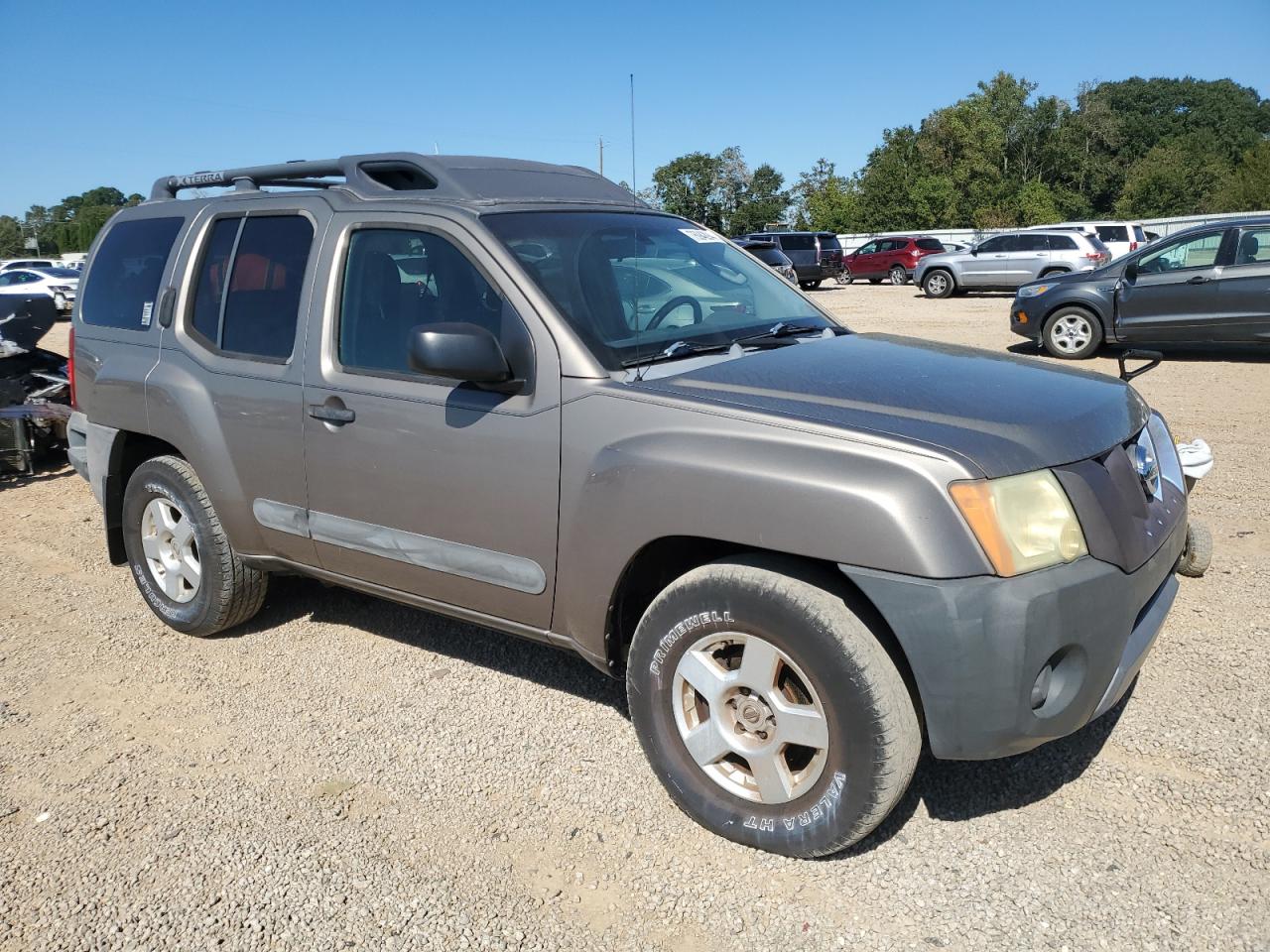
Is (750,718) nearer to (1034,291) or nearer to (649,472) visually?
(649,472)

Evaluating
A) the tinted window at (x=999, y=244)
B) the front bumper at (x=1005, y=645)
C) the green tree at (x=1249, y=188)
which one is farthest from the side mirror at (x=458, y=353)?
the green tree at (x=1249, y=188)

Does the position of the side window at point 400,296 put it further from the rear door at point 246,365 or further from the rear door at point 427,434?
the rear door at point 246,365

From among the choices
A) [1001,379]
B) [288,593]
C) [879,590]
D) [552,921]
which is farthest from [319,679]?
[1001,379]

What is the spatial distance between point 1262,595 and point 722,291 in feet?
9.62

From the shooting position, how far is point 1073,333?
488 inches

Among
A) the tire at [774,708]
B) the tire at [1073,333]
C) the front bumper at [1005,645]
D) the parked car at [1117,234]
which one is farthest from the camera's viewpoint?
the parked car at [1117,234]

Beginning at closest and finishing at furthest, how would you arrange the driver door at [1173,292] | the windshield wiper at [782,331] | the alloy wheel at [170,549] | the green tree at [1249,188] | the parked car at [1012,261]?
1. the windshield wiper at [782,331]
2. the alloy wheel at [170,549]
3. the driver door at [1173,292]
4. the parked car at [1012,261]
5. the green tree at [1249,188]

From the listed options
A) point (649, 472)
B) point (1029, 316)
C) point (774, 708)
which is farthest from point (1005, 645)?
point (1029, 316)

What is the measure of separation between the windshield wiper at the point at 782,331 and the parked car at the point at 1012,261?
2195cm

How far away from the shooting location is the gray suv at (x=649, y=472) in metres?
→ 2.50

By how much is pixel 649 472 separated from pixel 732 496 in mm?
291

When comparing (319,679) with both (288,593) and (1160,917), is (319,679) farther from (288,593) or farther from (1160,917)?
(1160,917)

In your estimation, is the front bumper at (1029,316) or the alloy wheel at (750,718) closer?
the alloy wheel at (750,718)

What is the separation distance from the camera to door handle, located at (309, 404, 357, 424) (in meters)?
3.57
